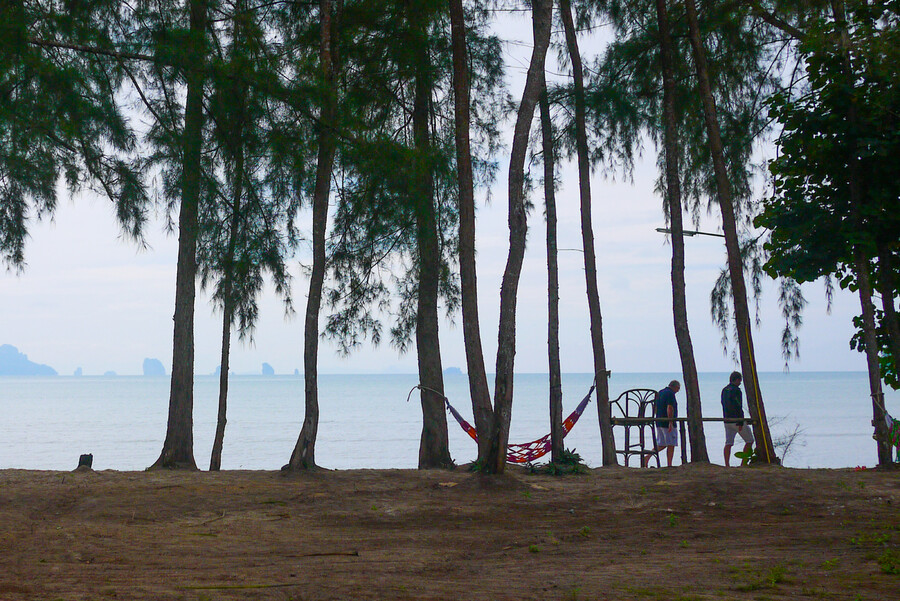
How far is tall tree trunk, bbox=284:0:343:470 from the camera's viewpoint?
29.4ft

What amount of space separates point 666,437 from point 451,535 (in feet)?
19.1

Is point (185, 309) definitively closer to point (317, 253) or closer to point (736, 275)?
point (317, 253)

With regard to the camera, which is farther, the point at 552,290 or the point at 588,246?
the point at 588,246

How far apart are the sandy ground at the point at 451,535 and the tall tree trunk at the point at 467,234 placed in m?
0.82

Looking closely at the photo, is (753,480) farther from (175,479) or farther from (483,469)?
(175,479)

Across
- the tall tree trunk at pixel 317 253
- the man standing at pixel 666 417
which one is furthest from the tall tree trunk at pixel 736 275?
the tall tree trunk at pixel 317 253

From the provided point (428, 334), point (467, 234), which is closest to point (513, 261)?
point (467, 234)

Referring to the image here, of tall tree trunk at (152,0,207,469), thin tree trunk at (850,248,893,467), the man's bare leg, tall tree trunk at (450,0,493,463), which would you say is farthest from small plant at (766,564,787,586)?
tall tree trunk at (152,0,207,469)

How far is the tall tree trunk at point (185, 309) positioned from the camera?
978cm

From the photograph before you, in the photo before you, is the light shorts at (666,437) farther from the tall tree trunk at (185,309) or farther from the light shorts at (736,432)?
the tall tree trunk at (185,309)

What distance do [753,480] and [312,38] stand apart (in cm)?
717

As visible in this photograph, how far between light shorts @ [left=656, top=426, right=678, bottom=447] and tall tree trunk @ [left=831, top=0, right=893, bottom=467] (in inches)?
106

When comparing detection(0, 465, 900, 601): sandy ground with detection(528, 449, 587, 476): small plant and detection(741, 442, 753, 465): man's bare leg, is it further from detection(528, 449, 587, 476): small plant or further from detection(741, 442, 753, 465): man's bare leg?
detection(741, 442, 753, 465): man's bare leg

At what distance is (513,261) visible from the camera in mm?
8539
